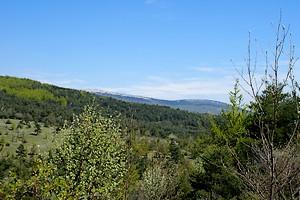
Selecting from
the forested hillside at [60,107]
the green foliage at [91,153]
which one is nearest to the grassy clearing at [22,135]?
the forested hillside at [60,107]

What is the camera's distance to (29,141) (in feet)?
277

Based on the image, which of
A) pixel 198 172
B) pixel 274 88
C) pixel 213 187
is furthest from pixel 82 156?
pixel 274 88

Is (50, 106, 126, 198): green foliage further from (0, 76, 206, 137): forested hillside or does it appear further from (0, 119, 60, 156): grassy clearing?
(0, 76, 206, 137): forested hillside

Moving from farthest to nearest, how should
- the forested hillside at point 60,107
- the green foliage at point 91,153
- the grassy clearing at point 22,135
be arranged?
the forested hillside at point 60,107 → the grassy clearing at point 22,135 → the green foliage at point 91,153

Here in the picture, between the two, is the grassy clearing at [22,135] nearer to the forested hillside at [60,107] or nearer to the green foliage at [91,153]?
the forested hillside at [60,107]

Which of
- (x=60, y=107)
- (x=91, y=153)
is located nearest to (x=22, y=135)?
(x=60, y=107)

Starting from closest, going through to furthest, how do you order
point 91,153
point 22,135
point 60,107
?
point 91,153 → point 22,135 → point 60,107

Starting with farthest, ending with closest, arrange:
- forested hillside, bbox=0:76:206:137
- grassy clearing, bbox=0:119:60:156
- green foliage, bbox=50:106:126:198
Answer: forested hillside, bbox=0:76:206:137, grassy clearing, bbox=0:119:60:156, green foliage, bbox=50:106:126:198

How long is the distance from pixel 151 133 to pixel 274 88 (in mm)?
102869

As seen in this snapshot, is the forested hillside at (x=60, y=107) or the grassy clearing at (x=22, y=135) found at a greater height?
the forested hillside at (x=60, y=107)

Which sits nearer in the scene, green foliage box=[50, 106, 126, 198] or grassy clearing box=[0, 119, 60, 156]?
green foliage box=[50, 106, 126, 198]

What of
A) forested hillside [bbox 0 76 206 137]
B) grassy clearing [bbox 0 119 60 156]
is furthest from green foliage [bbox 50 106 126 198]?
forested hillside [bbox 0 76 206 137]

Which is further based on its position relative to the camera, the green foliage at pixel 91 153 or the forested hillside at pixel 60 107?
the forested hillside at pixel 60 107

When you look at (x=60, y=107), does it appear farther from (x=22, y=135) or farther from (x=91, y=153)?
(x=91, y=153)
